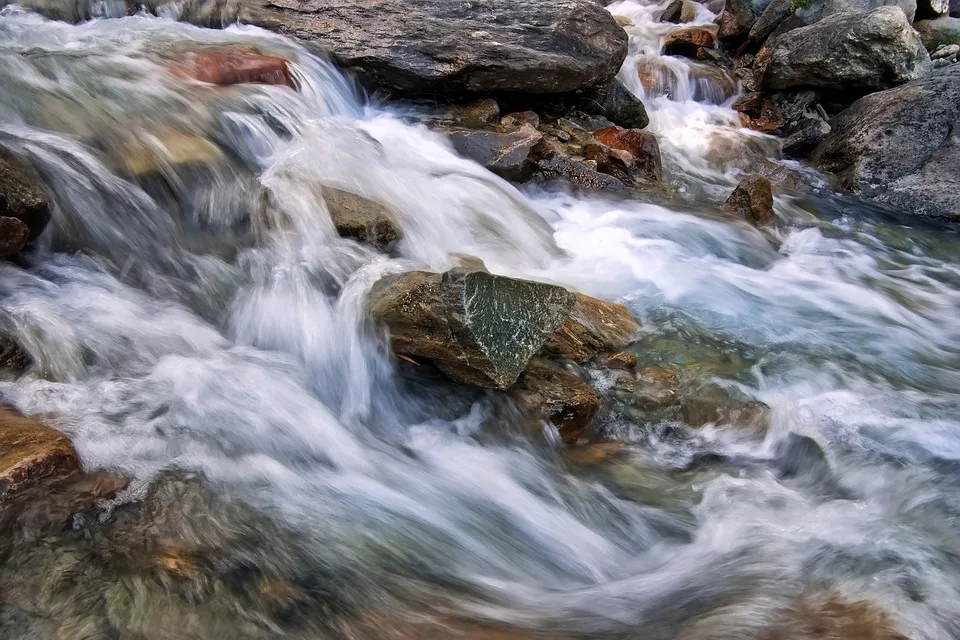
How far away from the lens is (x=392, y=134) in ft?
23.5

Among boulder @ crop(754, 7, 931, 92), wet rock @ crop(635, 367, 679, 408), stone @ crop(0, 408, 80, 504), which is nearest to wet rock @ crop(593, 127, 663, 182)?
boulder @ crop(754, 7, 931, 92)

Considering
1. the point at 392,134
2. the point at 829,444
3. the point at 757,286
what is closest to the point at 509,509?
the point at 829,444

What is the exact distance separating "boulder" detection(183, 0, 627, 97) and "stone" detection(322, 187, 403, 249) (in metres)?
2.98

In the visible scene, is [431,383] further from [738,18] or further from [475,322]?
[738,18]

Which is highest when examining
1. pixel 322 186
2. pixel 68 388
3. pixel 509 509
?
pixel 322 186

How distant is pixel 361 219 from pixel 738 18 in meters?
10.3

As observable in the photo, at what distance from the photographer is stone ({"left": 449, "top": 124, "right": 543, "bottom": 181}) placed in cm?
703

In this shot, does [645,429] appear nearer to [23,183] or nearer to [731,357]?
[731,357]

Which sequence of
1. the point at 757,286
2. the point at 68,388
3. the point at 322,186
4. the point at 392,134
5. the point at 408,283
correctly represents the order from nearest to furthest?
the point at 68,388, the point at 408,283, the point at 322,186, the point at 757,286, the point at 392,134

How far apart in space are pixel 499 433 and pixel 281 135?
11.8 ft

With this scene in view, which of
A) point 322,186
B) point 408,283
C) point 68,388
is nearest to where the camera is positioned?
point 68,388

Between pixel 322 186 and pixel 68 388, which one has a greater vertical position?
pixel 322 186

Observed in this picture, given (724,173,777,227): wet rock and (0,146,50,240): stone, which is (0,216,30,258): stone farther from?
(724,173,777,227): wet rock

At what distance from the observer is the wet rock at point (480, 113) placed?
7.67 m
